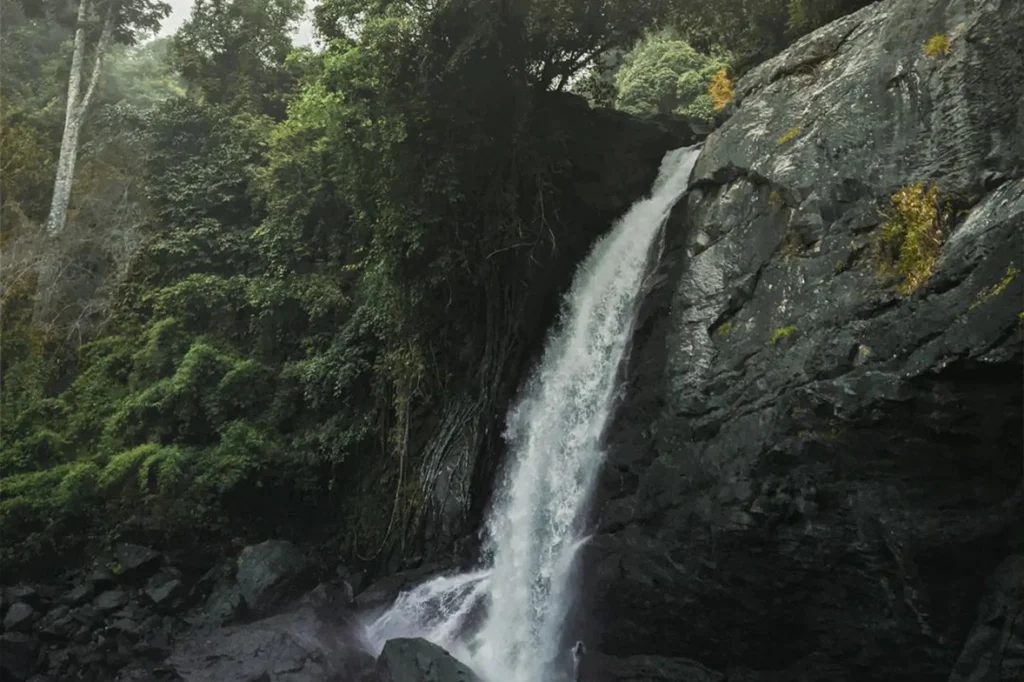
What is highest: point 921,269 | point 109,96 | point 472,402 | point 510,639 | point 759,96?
point 109,96

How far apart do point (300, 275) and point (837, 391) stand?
988cm

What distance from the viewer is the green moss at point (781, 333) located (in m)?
5.75

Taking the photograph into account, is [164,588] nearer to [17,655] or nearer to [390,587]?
[17,655]

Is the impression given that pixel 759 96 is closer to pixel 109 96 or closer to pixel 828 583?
pixel 828 583

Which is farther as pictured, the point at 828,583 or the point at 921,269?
the point at 828,583

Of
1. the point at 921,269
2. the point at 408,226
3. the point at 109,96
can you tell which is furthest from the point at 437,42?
the point at 109,96

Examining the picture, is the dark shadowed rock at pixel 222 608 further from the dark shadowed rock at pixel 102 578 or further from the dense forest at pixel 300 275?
the dark shadowed rock at pixel 102 578

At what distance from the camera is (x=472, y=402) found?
32.8 ft

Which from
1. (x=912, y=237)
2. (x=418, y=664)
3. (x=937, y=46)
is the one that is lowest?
(x=418, y=664)

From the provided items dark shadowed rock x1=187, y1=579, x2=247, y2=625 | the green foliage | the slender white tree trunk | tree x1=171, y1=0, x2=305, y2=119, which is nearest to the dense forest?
the slender white tree trunk

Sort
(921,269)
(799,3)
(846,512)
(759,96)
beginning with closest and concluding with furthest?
(921,269) → (846,512) → (759,96) → (799,3)

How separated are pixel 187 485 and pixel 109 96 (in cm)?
1350

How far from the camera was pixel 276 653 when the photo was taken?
8008 mm

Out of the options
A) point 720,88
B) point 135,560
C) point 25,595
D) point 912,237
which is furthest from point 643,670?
point 720,88
